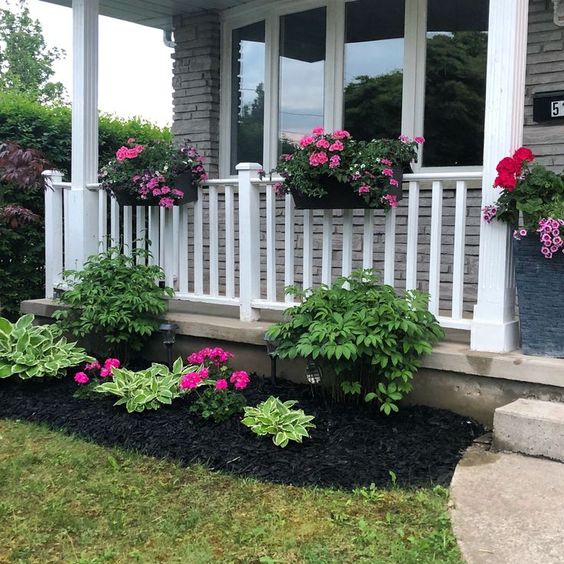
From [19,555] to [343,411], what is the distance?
1.84 metres

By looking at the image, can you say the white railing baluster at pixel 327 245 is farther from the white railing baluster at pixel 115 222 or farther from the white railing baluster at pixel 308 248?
the white railing baluster at pixel 115 222

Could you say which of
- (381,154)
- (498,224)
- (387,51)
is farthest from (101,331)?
(387,51)

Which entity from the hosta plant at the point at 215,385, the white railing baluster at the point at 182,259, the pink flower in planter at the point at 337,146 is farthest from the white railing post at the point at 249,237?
the pink flower in planter at the point at 337,146

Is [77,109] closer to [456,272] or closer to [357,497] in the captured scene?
[456,272]

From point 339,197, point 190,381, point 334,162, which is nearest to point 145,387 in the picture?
point 190,381

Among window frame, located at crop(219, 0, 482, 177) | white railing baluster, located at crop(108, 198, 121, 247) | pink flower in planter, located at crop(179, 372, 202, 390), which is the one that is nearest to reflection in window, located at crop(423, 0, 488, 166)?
window frame, located at crop(219, 0, 482, 177)

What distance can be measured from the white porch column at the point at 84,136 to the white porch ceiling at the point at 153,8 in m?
1.12

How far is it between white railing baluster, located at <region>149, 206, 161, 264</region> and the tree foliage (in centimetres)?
3395

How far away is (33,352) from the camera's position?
4660 millimetres

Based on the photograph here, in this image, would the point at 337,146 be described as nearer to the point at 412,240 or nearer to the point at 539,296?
the point at 412,240

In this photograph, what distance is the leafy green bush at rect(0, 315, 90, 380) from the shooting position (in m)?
4.53

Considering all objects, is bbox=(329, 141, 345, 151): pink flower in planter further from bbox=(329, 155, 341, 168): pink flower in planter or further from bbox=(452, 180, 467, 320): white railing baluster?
bbox=(452, 180, 467, 320): white railing baluster

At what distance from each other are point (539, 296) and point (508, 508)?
1.18 meters

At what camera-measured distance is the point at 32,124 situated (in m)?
6.69
